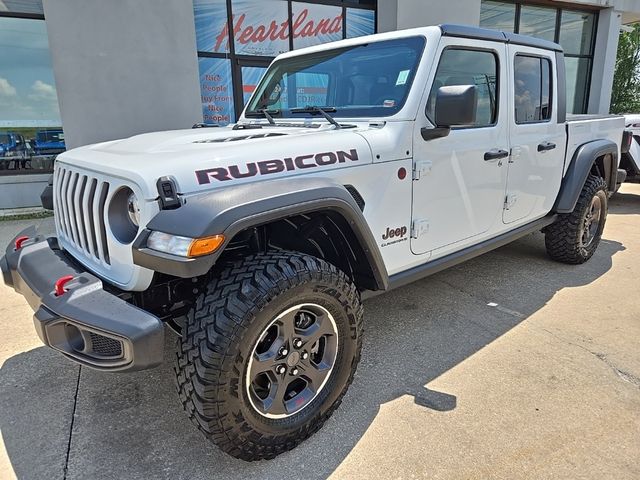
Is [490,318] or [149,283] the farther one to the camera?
[490,318]

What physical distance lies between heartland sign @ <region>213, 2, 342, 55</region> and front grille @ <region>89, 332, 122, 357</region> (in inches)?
300

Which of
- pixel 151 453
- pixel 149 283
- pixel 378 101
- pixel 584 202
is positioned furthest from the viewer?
pixel 584 202

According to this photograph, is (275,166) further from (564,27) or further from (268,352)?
(564,27)

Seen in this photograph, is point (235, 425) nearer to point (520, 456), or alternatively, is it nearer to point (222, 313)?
point (222, 313)

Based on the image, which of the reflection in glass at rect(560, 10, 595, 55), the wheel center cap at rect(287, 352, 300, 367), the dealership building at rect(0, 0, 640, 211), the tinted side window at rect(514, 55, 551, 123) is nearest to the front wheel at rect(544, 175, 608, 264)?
the tinted side window at rect(514, 55, 551, 123)

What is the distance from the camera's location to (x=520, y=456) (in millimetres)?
2125

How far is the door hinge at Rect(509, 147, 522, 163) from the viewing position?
11.3ft

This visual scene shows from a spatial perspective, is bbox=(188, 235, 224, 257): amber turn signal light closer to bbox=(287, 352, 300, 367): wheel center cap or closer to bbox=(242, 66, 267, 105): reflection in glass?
bbox=(287, 352, 300, 367): wheel center cap

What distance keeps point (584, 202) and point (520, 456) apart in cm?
297

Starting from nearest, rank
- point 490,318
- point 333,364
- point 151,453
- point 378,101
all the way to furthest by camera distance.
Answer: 1. point 151,453
2. point 333,364
3. point 378,101
4. point 490,318

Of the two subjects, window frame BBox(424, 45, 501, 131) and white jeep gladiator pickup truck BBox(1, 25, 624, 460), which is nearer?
white jeep gladiator pickup truck BBox(1, 25, 624, 460)

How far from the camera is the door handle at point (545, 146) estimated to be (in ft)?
12.3

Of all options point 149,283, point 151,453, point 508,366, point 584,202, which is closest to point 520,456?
point 508,366

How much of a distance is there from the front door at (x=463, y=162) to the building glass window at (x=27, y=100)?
23.4ft
